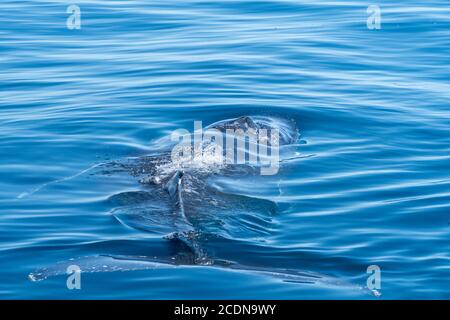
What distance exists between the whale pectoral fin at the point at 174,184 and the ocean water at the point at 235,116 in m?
0.27

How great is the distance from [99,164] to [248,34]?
1008 cm

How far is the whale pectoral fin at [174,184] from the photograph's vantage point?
12.1 meters

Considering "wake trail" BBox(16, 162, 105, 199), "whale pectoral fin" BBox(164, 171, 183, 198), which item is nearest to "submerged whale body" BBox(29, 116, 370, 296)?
"whale pectoral fin" BBox(164, 171, 183, 198)

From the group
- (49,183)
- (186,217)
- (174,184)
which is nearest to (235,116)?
(49,183)

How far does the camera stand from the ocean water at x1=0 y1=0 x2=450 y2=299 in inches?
406

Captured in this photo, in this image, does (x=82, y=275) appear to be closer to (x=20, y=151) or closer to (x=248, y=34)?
(x=20, y=151)

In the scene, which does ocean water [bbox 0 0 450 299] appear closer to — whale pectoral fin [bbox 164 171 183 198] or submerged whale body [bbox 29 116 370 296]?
submerged whale body [bbox 29 116 370 296]

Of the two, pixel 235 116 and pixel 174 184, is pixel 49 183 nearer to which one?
pixel 174 184

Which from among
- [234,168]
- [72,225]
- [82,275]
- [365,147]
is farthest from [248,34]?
[82,275]

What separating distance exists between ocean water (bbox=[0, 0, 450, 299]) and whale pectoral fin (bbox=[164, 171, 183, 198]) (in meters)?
0.27

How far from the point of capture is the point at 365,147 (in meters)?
15.6

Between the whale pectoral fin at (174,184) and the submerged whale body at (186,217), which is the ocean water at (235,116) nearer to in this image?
the submerged whale body at (186,217)

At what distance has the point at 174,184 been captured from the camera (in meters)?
12.3

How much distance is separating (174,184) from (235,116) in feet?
17.6
